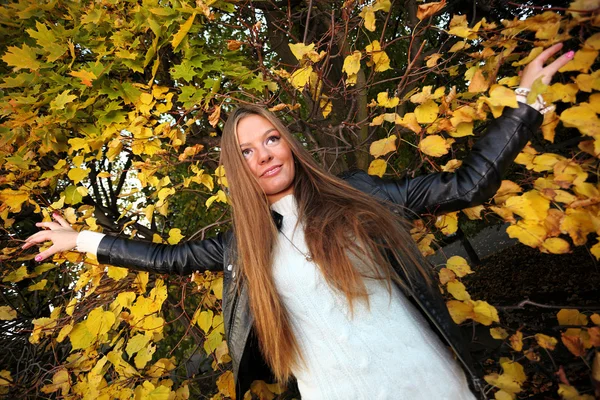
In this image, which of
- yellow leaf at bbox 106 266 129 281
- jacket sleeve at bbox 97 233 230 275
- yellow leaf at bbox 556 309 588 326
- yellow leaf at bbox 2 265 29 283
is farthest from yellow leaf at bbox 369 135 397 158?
yellow leaf at bbox 2 265 29 283

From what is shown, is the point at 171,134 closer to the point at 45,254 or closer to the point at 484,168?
the point at 45,254

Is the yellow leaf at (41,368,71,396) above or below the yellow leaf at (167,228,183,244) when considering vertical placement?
below

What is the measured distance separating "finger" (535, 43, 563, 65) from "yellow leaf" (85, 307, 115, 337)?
7.30 ft

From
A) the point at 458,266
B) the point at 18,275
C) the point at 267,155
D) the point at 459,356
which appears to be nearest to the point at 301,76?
the point at 267,155

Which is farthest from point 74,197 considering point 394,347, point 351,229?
point 394,347

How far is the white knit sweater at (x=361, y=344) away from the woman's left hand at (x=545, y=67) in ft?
3.11

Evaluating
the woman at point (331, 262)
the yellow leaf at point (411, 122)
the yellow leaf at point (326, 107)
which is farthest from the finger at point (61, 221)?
the yellow leaf at point (411, 122)

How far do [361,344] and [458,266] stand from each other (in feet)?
2.19

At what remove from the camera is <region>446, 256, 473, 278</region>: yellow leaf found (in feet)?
5.81

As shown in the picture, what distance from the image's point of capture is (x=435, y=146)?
1.69m

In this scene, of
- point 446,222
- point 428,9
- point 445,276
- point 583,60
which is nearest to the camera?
point 583,60

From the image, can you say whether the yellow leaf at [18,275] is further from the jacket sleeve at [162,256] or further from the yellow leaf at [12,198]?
the jacket sleeve at [162,256]

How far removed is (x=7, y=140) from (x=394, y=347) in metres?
2.41

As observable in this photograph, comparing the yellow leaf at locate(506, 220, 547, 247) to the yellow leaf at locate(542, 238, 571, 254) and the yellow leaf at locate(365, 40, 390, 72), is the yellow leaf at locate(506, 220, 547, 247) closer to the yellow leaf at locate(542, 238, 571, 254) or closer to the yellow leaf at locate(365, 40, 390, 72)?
the yellow leaf at locate(542, 238, 571, 254)
